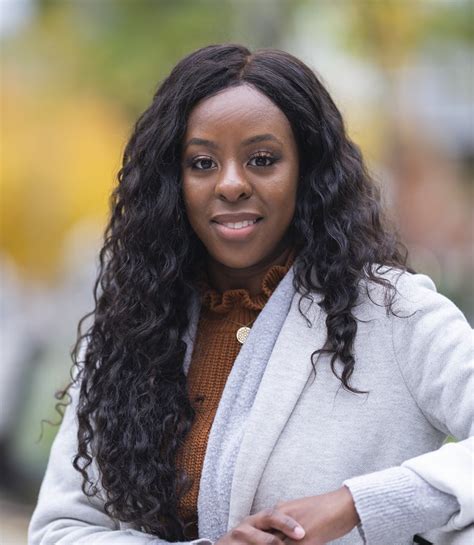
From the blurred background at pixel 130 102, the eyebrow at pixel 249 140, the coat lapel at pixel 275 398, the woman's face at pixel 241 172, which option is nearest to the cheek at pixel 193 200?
the woman's face at pixel 241 172

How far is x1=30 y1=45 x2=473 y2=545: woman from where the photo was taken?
103 inches

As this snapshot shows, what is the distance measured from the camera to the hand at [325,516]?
247 cm

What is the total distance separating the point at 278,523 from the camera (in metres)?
2.48

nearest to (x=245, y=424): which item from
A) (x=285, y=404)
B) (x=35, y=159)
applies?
(x=285, y=404)

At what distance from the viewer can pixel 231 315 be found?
305 cm

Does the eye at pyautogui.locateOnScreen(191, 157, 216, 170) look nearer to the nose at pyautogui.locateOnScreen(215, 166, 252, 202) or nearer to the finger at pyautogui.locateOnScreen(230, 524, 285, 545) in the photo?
the nose at pyautogui.locateOnScreen(215, 166, 252, 202)

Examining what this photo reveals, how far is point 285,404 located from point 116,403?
484 mm

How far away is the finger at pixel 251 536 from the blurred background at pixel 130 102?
5379mm

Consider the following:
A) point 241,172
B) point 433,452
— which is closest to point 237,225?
point 241,172

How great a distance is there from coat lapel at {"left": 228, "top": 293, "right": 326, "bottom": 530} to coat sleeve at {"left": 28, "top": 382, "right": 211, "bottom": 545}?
324 mm

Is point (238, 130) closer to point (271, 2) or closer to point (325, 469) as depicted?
point (325, 469)

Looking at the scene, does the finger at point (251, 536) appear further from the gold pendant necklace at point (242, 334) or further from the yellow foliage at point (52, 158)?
the yellow foliage at point (52, 158)

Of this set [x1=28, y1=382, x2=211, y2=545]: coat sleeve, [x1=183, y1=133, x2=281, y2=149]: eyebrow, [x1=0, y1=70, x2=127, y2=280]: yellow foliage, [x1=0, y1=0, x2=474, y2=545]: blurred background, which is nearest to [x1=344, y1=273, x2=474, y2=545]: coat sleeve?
[x1=183, y1=133, x2=281, y2=149]: eyebrow

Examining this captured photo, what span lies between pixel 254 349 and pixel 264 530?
49 cm
